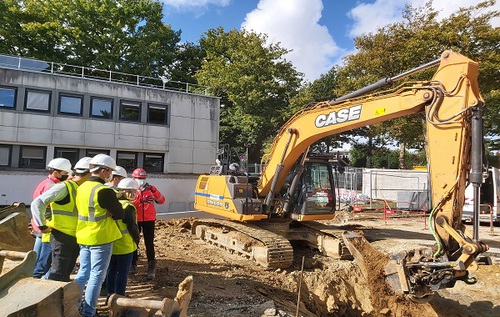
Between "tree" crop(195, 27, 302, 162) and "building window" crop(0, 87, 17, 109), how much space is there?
40.9ft

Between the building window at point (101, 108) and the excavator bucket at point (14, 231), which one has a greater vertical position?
the building window at point (101, 108)

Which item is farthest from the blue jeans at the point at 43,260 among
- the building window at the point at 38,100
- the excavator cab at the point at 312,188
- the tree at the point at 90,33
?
the tree at the point at 90,33

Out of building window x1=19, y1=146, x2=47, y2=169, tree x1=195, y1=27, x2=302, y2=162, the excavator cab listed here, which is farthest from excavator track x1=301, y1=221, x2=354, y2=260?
tree x1=195, y1=27, x2=302, y2=162

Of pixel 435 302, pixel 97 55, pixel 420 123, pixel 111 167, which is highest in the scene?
pixel 97 55

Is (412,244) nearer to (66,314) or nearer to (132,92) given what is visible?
(66,314)

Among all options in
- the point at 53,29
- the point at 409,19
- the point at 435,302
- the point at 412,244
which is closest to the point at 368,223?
the point at 412,244

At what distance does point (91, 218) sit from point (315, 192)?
621 cm

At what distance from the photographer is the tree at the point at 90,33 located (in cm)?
2386

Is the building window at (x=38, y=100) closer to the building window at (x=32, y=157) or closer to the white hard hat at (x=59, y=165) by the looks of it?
the building window at (x=32, y=157)

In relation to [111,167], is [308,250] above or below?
below

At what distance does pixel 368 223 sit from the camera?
1519cm

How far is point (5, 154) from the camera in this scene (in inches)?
590

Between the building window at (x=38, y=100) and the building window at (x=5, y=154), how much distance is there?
5.77 ft

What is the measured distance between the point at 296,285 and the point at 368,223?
8772mm
